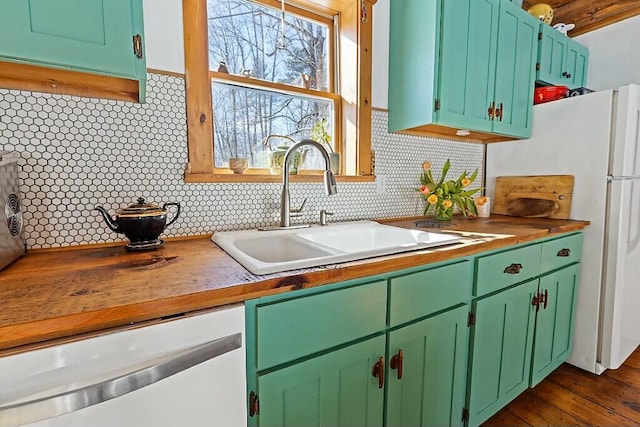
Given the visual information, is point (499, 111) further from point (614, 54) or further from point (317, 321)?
point (317, 321)

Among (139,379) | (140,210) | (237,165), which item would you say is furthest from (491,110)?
(139,379)

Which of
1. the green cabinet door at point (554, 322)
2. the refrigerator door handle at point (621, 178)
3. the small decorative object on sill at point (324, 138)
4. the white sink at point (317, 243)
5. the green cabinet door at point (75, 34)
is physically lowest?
the green cabinet door at point (554, 322)

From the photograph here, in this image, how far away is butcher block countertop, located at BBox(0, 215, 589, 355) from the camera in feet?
1.74

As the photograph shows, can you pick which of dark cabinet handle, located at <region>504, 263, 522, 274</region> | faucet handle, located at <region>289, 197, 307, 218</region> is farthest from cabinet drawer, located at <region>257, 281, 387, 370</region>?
dark cabinet handle, located at <region>504, 263, 522, 274</region>

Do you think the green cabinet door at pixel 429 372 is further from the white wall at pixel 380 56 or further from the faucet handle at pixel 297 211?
the white wall at pixel 380 56

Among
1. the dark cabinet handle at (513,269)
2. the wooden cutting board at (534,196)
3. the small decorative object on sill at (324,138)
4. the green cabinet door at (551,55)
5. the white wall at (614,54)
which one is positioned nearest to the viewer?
the dark cabinet handle at (513,269)

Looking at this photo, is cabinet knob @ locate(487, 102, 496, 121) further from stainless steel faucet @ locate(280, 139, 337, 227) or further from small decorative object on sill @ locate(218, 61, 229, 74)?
small decorative object on sill @ locate(218, 61, 229, 74)

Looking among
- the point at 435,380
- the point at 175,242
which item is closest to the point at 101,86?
the point at 175,242

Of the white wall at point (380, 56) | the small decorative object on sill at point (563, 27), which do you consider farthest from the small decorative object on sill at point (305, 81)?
the small decorative object on sill at point (563, 27)

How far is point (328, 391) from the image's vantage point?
34.1 inches

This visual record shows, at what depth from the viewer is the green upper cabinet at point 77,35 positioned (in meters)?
0.74

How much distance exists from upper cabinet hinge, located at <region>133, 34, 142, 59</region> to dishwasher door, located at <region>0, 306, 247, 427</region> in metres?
0.77

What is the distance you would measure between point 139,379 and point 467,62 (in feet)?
6.39

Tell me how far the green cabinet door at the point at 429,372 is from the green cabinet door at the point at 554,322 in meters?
Result: 0.64
